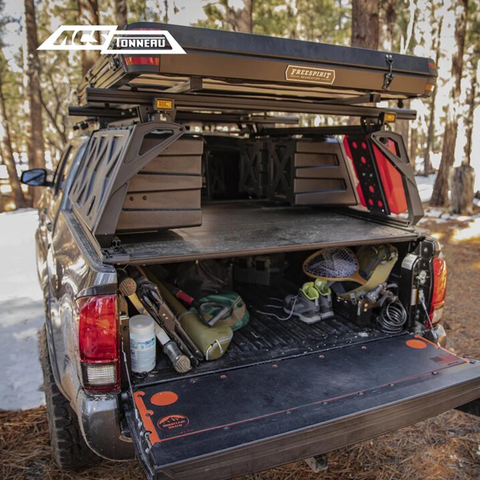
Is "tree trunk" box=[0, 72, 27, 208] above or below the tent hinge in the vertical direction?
below

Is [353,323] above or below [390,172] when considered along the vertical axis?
below

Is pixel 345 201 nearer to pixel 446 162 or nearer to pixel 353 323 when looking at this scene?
pixel 353 323

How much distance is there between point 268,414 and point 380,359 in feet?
3.05

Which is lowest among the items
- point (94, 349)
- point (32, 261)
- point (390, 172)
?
point (32, 261)

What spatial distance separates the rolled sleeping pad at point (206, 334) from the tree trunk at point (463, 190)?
11822mm

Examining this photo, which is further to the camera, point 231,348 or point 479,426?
point 479,426

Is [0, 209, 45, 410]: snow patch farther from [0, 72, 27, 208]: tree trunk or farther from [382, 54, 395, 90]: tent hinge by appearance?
[0, 72, 27, 208]: tree trunk

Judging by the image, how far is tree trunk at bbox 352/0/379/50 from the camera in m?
8.31

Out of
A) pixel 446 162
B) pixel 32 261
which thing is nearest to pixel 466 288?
pixel 32 261

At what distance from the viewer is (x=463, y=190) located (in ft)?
42.7

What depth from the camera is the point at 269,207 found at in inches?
184

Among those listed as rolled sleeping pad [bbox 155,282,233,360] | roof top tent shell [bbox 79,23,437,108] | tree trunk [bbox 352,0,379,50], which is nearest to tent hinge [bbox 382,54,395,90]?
roof top tent shell [bbox 79,23,437,108]

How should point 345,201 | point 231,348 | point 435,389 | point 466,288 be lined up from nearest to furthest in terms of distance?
point 435,389
point 231,348
point 345,201
point 466,288

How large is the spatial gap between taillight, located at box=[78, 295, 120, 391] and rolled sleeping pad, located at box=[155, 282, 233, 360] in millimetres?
672
